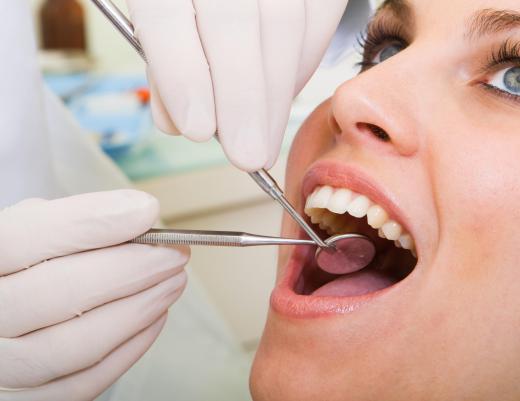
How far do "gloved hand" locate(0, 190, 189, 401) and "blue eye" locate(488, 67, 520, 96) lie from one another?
0.51 metres

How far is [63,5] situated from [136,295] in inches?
74.1

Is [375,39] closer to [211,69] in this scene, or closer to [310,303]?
[211,69]

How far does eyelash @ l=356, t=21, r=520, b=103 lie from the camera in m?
0.92

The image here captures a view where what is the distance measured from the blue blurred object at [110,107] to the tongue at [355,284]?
940 millimetres

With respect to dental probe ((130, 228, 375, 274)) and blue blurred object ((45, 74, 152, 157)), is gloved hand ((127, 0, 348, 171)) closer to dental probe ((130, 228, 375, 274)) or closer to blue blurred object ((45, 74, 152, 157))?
dental probe ((130, 228, 375, 274))

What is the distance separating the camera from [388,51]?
1.17 meters

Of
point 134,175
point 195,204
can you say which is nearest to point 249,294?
point 195,204

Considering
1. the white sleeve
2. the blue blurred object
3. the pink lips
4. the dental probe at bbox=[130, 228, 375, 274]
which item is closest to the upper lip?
the pink lips

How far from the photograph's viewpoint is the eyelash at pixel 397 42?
92 cm

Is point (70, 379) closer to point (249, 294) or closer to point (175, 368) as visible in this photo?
point (175, 368)

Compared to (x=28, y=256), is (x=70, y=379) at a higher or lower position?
lower

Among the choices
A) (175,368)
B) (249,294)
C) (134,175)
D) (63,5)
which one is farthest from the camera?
(63,5)

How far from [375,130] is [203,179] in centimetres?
93

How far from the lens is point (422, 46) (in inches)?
37.8
